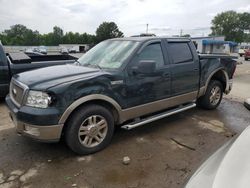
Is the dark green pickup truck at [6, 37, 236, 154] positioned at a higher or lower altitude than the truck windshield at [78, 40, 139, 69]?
lower

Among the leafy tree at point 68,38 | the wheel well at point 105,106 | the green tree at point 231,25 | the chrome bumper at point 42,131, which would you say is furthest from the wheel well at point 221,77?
the green tree at point 231,25

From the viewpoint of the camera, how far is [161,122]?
506cm

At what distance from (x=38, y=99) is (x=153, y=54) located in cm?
220

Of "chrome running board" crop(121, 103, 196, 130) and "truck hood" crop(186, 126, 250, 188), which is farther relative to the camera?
"chrome running board" crop(121, 103, 196, 130)

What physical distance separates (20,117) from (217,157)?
2587 millimetres

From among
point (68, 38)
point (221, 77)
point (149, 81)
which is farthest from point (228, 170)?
point (68, 38)

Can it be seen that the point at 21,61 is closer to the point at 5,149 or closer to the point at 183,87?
the point at 5,149

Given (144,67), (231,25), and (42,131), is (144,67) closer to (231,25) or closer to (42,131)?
(42,131)

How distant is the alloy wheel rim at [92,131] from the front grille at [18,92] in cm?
95

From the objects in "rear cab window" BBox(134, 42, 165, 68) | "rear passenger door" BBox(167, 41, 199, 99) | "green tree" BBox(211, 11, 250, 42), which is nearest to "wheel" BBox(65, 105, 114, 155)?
"rear cab window" BBox(134, 42, 165, 68)

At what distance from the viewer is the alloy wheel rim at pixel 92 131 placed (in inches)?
139

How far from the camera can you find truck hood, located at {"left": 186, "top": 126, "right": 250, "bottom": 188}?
1.43 meters

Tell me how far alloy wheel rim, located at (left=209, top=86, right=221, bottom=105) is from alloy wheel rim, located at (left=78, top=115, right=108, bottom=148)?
10.5 ft

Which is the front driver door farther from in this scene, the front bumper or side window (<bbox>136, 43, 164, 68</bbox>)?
the front bumper
